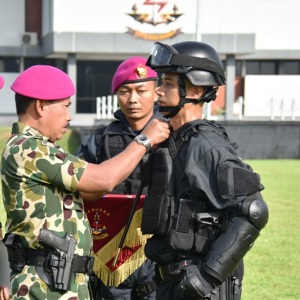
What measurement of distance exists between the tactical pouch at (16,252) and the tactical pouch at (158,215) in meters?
0.60

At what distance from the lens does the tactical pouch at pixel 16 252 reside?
13.7 ft

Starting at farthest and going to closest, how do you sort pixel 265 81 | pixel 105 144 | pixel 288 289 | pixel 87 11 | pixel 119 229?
pixel 265 81 → pixel 87 11 → pixel 288 289 → pixel 105 144 → pixel 119 229

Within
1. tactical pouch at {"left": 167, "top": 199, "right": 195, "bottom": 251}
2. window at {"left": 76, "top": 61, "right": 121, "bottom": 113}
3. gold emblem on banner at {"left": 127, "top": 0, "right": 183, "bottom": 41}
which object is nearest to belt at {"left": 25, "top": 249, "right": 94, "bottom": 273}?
tactical pouch at {"left": 167, "top": 199, "right": 195, "bottom": 251}

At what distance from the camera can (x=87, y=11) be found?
3516cm

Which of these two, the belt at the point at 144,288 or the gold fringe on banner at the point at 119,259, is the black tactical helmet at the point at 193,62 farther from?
the belt at the point at 144,288

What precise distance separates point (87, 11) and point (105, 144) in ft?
99.0

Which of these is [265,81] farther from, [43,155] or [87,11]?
[43,155]

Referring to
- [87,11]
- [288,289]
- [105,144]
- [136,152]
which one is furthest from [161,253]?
[87,11]

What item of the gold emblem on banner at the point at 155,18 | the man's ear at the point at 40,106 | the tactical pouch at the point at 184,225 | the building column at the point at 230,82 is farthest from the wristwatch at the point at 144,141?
the building column at the point at 230,82

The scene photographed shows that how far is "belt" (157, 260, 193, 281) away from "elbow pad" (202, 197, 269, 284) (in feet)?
0.51

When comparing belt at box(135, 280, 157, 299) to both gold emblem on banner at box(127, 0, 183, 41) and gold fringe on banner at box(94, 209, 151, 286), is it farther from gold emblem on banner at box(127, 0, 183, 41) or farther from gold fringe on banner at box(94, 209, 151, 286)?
gold emblem on banner at box(127, 0, 183, 41)

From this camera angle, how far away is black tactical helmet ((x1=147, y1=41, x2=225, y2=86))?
13.8ft

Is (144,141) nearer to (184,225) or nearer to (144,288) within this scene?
(184,225)

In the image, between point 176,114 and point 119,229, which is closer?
point 176,114
